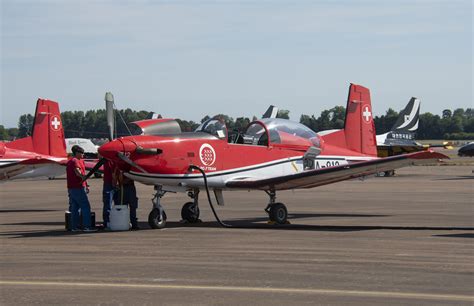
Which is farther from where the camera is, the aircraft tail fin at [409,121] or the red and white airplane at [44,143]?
the aircraft tail fin at [409,121]

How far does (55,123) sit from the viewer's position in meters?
28.8

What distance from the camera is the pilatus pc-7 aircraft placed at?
16.6 metres

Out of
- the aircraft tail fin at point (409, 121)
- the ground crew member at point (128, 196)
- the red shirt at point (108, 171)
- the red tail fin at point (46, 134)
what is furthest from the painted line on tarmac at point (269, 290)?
the aircraft tail fin at point (409, 121)

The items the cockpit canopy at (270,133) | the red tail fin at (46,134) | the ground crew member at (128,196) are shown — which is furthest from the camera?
the red tail fin at (46,134)

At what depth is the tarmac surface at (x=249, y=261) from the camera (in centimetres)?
909

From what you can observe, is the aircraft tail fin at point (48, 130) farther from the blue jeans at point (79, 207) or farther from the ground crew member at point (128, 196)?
the ground crew member at point (128, 196)

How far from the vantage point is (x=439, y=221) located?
61.9 ft

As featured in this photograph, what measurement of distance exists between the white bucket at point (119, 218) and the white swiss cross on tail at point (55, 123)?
12241 mm

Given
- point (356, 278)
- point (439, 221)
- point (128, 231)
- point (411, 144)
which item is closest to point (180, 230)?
point (128, 231)

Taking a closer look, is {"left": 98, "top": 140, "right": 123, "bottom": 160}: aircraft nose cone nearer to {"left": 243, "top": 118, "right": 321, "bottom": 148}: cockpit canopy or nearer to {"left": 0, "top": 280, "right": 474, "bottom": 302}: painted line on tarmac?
{"left": 243, "top": 118, "right": 321, "bottom": 148}: cockpit canopy

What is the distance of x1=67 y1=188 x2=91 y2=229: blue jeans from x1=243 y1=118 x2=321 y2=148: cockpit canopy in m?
3.80

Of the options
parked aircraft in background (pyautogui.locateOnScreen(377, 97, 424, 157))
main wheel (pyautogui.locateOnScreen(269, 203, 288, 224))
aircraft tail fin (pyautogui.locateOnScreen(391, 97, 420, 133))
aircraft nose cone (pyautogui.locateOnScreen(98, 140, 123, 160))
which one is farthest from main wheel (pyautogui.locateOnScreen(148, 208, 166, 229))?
aircraft tail fin (pyautogui.locateOnScreen(391, 97, 420, 133))

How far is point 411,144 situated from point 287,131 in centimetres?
3644

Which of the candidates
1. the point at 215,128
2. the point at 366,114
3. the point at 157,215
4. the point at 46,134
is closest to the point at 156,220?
the point at 157,215
